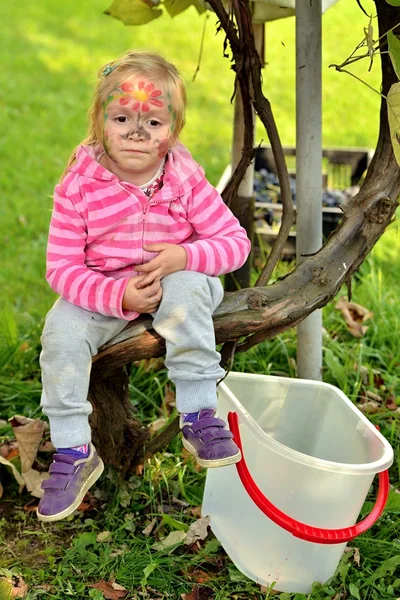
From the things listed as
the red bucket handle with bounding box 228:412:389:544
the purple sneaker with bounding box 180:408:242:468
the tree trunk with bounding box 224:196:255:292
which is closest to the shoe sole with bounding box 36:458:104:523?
the purple sneaker with bounding box 180:408:242:468

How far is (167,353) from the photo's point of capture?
204 cm

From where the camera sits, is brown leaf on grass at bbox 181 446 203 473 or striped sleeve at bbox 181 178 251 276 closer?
striped sleeve at bbox 181 178 251 276

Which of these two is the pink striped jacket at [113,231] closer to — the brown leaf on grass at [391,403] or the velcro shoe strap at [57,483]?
the velcro shoe strap at [57,483]

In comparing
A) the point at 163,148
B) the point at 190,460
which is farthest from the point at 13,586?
the point at 163,148

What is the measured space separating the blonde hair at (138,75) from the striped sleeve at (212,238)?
17cm

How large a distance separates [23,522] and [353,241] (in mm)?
1243

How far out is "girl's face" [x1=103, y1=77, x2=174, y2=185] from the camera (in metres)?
2.05

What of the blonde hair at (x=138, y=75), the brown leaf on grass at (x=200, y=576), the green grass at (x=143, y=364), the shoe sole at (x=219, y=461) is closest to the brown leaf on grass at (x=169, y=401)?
the green grass at (x=143, y=364)

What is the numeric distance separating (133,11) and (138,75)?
717 millimetres

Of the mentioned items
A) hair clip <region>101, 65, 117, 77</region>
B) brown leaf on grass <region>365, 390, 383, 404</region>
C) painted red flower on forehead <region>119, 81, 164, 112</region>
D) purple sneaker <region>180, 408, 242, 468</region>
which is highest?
hair clip <region>101, 65, 117, 77</region>

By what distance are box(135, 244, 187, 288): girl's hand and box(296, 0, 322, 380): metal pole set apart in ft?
1.52

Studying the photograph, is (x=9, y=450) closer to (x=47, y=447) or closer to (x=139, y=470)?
(x=47, y=447)

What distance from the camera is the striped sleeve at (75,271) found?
202cm

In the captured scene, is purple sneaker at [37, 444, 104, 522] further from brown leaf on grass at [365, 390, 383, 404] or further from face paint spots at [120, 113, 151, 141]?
brown leaf on grass at [365, 390, 383, 404]
